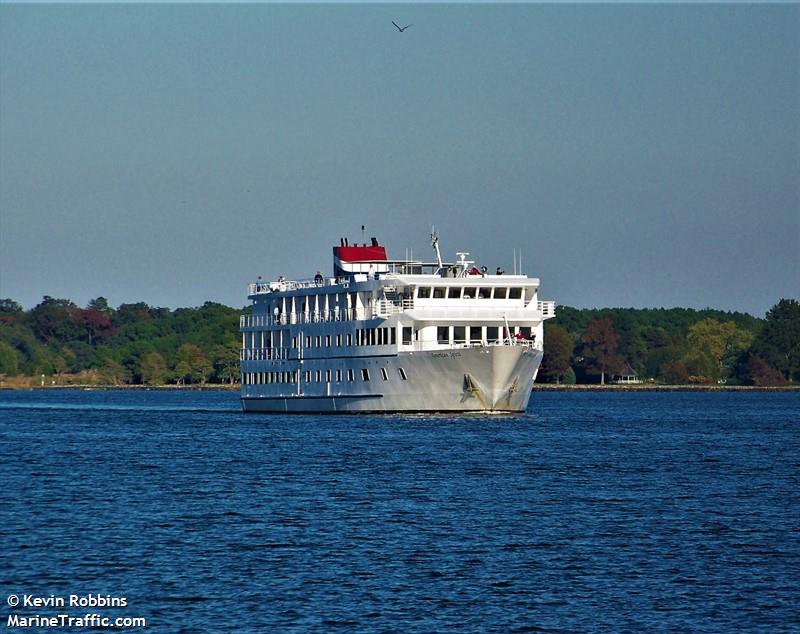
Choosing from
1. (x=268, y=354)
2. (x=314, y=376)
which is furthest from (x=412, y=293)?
(x=268, y=354)

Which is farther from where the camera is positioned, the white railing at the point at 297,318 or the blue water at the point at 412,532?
the white railing at the point at 297,318

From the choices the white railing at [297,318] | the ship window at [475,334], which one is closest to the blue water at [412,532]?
the ship window at [475,334]

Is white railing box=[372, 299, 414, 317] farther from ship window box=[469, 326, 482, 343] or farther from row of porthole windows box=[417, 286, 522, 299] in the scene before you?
ship window box=[469, 326, 482, 343]

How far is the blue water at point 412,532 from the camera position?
104 ft

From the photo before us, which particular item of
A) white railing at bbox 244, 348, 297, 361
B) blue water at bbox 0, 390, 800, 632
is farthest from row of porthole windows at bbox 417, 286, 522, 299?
white railing at bbox 244, 348, 297, 361

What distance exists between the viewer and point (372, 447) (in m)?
68.4

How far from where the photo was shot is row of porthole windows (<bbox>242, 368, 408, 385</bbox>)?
87.4m

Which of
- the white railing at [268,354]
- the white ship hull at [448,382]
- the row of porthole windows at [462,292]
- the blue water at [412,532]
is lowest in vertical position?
the blue water at [412,532]

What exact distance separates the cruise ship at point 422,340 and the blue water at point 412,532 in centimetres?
834

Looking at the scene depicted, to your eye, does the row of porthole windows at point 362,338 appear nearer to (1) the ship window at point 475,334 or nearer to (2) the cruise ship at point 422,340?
(2) the cruise ship at point 422,340

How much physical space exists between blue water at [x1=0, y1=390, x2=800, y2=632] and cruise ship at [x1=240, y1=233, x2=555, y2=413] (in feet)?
27.4

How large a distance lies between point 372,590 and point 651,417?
77.4 m

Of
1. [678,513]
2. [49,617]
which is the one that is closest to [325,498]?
[678,513]

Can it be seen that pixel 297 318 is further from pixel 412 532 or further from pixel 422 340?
pixel 412 532
